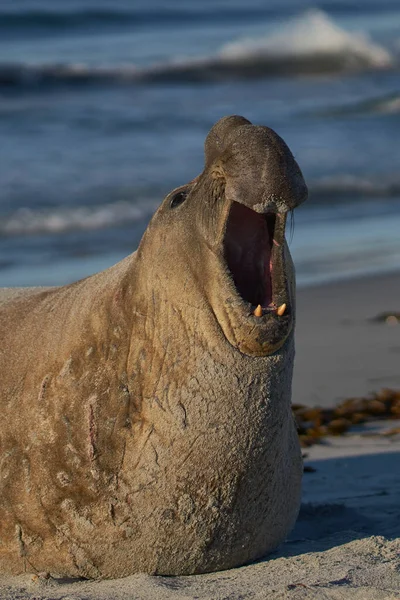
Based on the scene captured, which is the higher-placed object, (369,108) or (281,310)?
(369,108)

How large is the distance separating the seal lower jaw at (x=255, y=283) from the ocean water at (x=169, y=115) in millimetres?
5366

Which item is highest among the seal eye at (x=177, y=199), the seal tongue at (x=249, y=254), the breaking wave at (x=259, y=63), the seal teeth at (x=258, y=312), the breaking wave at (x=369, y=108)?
the breaking wave at (x=259, y=63)

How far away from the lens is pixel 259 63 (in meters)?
25.6

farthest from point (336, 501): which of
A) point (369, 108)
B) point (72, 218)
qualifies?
point (369, 108)

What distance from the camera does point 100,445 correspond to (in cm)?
373

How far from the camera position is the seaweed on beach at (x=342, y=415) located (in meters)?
6.15

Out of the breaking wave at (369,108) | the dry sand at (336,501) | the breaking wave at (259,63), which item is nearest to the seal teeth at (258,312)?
the dry sand at (336,501)

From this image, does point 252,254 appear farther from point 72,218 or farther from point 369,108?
point 369,108

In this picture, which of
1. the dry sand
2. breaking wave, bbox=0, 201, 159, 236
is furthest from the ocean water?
the dry sand

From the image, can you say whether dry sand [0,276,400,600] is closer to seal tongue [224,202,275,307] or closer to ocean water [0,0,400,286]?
ocean water [0,0,400,286]

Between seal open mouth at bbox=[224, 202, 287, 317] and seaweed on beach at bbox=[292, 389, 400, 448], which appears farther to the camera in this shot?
seaweed on beach at bbox=[292, 389, 400, 448]

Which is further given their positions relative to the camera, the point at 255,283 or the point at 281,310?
the point at 255,283

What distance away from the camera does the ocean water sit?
34.7 ft

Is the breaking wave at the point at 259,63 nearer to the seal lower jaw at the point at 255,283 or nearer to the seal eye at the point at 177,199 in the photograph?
the seal eye at the point at 177,199
